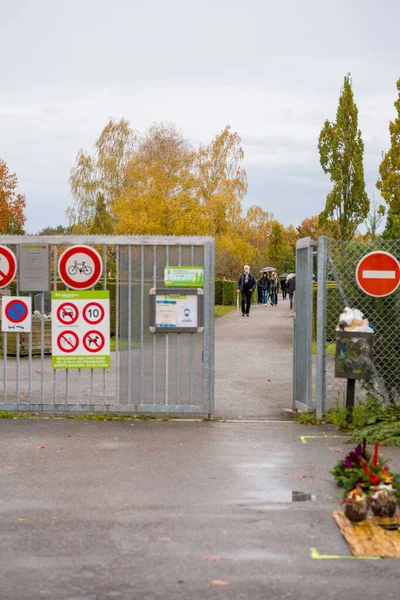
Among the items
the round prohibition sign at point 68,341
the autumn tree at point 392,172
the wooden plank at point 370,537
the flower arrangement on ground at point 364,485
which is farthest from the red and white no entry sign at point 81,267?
the autumn tree at point 392,172

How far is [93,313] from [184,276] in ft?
3.51

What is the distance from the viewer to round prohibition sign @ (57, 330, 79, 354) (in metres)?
10.1

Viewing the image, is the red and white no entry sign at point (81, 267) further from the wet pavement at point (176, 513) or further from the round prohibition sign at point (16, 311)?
the wet pavement at point (176, 513)

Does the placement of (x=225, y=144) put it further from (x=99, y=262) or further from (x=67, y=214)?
(x=99, y=262)

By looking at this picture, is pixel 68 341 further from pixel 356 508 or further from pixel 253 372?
pixel 253 372

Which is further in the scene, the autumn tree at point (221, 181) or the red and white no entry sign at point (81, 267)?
the autumn tree at point (221, 181)

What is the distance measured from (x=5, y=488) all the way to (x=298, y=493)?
86.2 inches

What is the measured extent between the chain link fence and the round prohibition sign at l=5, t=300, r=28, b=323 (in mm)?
3334

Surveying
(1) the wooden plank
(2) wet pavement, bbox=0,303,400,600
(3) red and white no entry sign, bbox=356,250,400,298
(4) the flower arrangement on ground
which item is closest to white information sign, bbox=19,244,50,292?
(2) wet pavement, bbox=0,303,400,600

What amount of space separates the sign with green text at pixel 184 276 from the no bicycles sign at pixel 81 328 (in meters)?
0.72

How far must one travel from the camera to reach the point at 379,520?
240 inches

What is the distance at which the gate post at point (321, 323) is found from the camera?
9898mm

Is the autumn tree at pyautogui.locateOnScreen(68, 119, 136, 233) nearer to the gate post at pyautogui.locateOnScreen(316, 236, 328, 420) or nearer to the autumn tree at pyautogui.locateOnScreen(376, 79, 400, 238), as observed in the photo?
the autumn tree at pyautogui.locateOnScreen(376, 79, 400, 238)

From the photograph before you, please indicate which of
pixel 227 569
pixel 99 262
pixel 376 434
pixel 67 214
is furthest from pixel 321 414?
pixel 67 214
